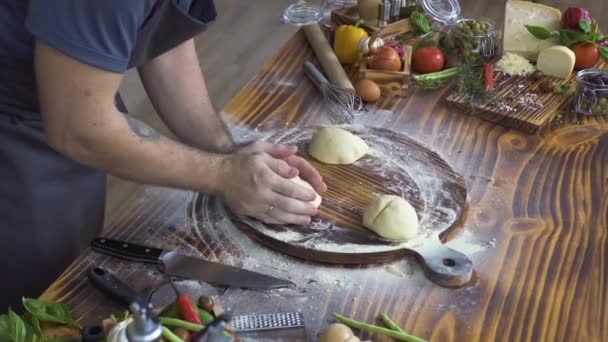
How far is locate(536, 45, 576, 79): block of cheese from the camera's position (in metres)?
1.59

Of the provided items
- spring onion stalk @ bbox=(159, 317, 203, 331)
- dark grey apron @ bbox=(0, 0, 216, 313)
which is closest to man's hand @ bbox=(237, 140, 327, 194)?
dark grey apron @ bbox=(0, 0, 216, 313)

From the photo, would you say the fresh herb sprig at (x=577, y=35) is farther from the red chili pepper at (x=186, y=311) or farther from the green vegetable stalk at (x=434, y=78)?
the red chili pepper at (x=186, y=311)

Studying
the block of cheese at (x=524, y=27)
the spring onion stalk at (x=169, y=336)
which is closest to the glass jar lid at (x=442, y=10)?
the block of cheese at (x=524, y=27)

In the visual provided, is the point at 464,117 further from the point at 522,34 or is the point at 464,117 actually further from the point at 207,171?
the point at 207,171

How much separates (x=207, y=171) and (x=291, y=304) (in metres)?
0.30

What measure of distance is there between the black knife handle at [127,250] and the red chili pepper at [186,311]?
222 mm

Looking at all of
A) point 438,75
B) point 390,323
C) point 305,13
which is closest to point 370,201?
point 390,323

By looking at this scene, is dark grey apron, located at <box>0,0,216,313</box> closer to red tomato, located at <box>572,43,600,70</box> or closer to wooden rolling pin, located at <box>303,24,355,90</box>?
wooden rolling pin, located at <box>303,24,355,90</box>

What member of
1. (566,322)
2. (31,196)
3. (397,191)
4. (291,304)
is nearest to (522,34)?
(397,191)

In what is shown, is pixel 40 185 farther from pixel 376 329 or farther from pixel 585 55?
pixel 585 55

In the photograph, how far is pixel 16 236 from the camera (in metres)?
1.34

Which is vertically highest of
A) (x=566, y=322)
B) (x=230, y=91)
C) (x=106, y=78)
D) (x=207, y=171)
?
(x=106, y=78)

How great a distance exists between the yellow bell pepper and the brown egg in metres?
0.13

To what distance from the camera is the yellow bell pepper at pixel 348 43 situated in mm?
1664
